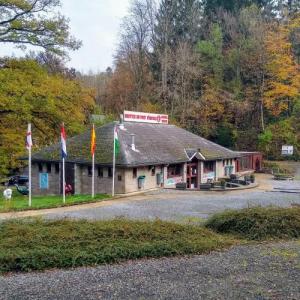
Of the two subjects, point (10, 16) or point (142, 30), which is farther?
point (142, 30)

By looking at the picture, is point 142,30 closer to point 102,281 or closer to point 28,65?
point 28,65

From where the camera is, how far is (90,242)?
1252cm

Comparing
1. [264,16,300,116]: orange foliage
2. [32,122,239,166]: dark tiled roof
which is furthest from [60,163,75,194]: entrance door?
[264,16,300,116]: orange foliage

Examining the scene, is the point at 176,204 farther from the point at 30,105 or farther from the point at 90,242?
the point at 90,242

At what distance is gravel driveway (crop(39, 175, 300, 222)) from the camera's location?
20234 mm

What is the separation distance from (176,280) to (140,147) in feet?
74.8

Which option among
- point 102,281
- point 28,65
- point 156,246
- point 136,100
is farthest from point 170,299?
point 136,100

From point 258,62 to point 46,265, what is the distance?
5021cm

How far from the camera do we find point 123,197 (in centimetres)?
2752

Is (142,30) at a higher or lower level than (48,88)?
higher

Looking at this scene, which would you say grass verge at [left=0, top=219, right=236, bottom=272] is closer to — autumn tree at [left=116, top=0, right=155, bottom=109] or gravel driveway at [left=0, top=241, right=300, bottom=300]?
gravel driveway at [left=0, top=241, right=300, bottom=300]

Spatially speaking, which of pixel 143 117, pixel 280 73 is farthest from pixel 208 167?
pixel 280 73

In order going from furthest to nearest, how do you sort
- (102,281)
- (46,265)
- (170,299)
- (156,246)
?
(156,246), (46,265), (102,281), (170,299)

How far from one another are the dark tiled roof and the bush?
45.9ft
